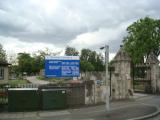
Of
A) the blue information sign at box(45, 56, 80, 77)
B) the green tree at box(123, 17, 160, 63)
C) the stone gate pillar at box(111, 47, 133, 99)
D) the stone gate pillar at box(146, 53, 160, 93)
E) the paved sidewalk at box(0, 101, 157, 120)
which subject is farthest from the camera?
the green tree at box(123, 17, 160, 63)

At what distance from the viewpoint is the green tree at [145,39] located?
197 feet

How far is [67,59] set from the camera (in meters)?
20.6

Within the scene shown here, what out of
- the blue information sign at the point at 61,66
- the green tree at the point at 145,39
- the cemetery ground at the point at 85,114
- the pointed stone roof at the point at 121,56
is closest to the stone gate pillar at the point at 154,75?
the pointed stone roof at the point at 121,56

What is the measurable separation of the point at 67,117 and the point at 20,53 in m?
115

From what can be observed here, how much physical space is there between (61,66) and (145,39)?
141ft

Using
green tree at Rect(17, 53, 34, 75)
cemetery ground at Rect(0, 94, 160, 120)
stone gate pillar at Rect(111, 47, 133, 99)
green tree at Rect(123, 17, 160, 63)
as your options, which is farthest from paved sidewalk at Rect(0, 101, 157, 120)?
green tree at Rect(17, 53, 34, 75)

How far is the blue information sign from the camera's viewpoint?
2027 cm

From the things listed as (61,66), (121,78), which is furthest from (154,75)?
(61,66)

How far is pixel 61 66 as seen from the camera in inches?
806

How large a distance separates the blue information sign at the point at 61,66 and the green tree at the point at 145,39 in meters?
39.6

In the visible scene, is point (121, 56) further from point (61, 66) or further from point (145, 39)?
point (145, 39)

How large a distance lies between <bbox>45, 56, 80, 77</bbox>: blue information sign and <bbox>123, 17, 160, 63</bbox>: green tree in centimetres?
3957

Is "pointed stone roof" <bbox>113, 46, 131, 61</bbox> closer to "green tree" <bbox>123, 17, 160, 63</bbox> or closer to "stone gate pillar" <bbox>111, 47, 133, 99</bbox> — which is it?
"stone gate pillar" <bbox>111, 47, 133, 99</bbox>

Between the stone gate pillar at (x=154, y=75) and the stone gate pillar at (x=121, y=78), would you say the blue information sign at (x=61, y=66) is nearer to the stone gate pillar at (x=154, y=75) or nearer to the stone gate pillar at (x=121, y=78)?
the stone gate pillar at (x=121, y=78)
